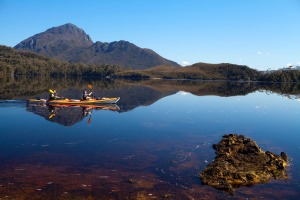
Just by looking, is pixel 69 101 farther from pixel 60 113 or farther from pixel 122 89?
pixel 122 89

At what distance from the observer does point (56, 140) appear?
2895 cm

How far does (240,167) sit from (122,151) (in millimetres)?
9592

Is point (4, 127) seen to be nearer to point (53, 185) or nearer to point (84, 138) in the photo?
point (84, 138)

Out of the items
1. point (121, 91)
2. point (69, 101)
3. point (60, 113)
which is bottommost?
point (60, 113)

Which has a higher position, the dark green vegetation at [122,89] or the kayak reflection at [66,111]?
the dark green vegetation at [122,89]

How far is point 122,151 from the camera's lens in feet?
85.8

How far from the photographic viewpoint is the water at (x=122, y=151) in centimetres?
1794

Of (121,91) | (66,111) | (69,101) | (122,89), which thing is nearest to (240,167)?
(66,111)

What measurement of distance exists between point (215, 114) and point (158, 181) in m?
33.0

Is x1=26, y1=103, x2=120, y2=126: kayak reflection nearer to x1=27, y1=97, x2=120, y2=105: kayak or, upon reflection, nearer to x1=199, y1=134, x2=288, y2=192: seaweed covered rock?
x1=27, y1=97, x2=120, y2=105: kayak

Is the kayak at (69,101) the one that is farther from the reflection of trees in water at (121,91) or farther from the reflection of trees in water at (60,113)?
the reflection of trees in water at (121,91)

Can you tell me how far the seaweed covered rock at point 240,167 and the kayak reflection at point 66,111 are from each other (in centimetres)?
1970

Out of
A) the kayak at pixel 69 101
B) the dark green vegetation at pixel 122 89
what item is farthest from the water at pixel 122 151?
the dark green vegetation at pixel 122 89

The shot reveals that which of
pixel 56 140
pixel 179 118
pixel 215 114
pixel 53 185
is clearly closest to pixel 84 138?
pixel 56 140
